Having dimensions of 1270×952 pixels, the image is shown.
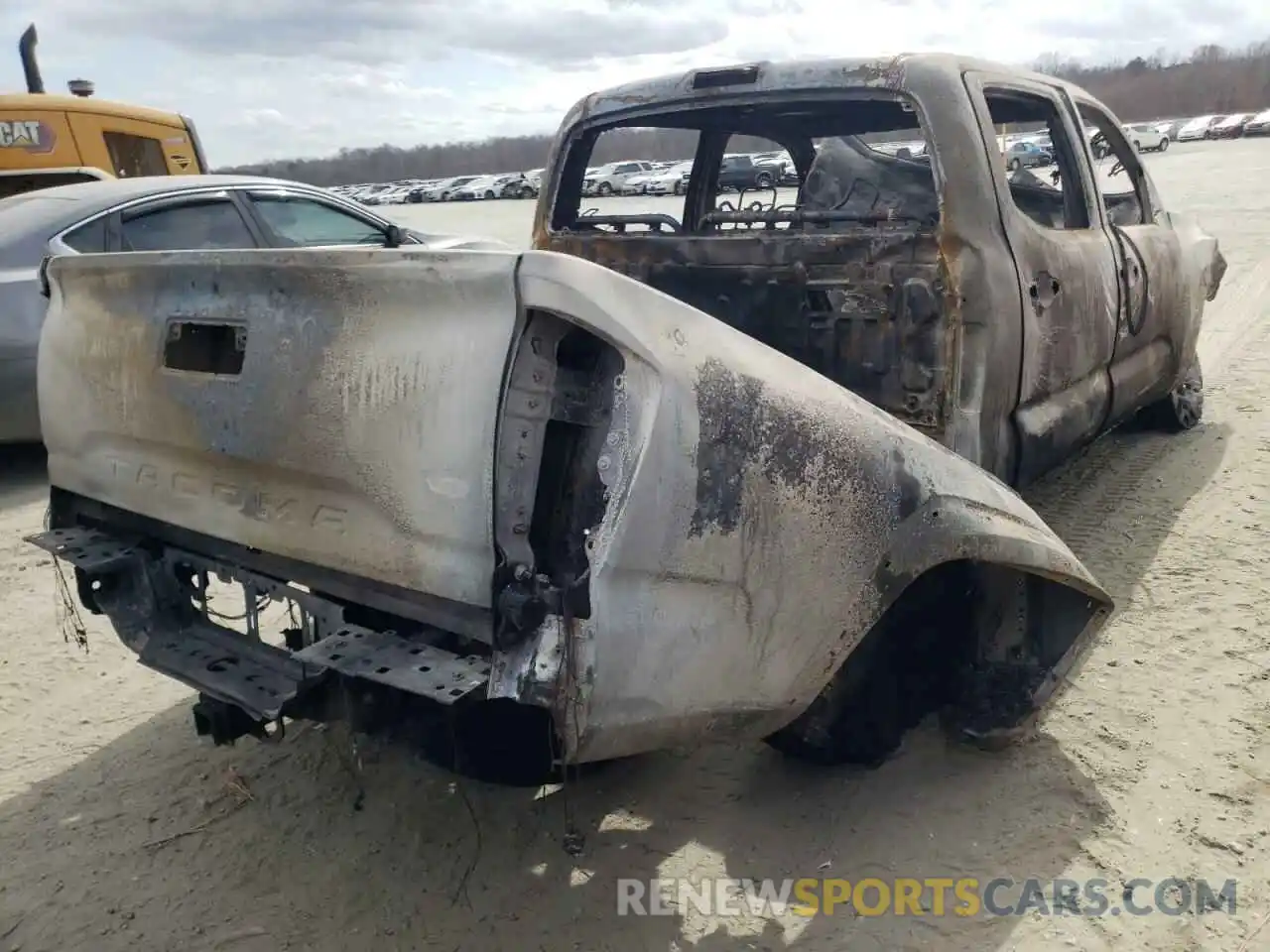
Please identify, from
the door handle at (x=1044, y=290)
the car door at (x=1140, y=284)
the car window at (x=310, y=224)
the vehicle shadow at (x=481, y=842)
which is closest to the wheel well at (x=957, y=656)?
the vehicle shadow at (x=481, y=842)

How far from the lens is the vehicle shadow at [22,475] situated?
5.80m

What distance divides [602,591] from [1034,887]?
4.45 ft

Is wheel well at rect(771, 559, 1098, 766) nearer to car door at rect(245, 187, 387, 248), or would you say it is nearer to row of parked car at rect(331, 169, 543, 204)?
car door at rect(245, 187, 387, 248)

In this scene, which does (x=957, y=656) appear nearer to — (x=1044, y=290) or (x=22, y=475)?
(x=1044, y=290)

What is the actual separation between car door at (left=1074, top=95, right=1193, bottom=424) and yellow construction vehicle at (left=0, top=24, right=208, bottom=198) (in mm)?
8221

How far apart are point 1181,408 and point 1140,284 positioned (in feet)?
5.49

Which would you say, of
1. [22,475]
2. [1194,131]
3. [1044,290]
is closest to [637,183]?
[1194,131]

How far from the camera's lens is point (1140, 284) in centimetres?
436

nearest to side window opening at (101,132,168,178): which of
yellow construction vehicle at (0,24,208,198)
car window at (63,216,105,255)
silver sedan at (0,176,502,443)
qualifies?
yellow construction vehicle at (0,24,208,198)

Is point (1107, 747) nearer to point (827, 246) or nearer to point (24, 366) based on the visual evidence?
point (827, 246)

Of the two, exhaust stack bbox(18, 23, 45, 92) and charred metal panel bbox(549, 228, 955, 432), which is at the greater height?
exhaust stack bbox(18, 23, 45, 92)

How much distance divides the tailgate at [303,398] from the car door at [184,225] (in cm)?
337

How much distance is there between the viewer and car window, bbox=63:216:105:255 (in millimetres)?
5867

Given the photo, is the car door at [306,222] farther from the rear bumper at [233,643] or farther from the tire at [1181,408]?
the tire at [1181,408]
